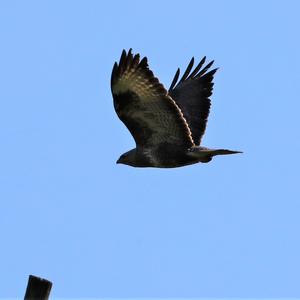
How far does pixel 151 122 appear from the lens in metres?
12.1

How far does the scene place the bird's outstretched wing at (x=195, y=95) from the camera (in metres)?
13.3

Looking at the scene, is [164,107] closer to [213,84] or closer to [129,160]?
[129,160]

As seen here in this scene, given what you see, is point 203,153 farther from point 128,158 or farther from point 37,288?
point 37,288

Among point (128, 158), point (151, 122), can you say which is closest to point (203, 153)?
point (151, 122)

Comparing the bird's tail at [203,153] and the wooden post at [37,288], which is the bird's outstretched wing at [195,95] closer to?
the bird's tail at [203,153]

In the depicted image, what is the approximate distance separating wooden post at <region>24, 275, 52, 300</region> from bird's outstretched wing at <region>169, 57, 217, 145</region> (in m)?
6.11

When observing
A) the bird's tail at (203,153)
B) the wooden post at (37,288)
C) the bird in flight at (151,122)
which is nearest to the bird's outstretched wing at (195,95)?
the bird in flight at (151,122)

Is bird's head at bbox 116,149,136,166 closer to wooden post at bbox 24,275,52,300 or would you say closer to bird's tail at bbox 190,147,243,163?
bird's tail at bbox 190,147,243,163

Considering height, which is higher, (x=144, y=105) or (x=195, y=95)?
(x=195, y=95)

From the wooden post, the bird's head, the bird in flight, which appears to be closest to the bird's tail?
the bird in flight

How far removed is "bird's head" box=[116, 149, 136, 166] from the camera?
499 inches

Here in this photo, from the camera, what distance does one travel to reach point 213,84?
1412 cm

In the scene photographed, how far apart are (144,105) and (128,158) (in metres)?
1.14

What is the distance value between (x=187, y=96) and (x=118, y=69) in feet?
7.74
